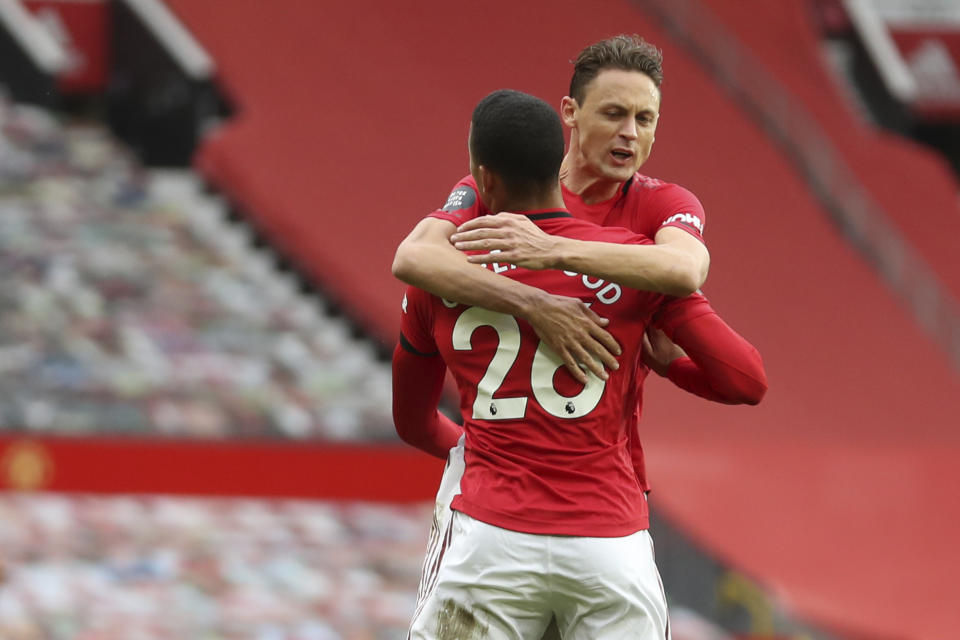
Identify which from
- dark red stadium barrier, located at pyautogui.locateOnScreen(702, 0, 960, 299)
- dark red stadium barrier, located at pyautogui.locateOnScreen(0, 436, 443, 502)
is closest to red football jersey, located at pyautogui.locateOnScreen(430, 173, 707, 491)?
dark red stadium barrier, located at pyautogui.locateOnScreen(0, 436, 443, 502)

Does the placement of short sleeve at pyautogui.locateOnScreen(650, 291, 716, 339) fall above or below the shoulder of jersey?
below

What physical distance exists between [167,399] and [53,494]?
1.14m

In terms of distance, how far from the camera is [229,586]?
8562 mm

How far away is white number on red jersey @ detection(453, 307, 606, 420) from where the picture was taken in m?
2.55

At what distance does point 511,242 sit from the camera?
251 centimetres

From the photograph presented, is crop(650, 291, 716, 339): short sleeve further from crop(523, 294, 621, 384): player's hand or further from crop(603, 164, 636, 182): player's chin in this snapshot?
crop(603, 164, 636, 182): player's chin

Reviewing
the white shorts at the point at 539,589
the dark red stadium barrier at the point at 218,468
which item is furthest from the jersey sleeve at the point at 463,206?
the dark red stadium barrier at the point at 218,468

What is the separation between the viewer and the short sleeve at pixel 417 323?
8.86ft

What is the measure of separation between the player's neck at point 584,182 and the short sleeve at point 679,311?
37 centimetres

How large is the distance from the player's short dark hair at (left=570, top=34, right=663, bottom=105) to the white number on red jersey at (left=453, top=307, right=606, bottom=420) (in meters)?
0.54

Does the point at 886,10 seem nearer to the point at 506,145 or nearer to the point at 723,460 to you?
the point at 723,460

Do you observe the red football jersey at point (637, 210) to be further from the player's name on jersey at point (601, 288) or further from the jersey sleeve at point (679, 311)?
the player's name on jersey at point (601, 288)

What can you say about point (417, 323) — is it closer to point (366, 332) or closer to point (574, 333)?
point (574, 333)

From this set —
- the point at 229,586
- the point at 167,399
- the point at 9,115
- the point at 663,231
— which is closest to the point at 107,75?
the point at 9,115
